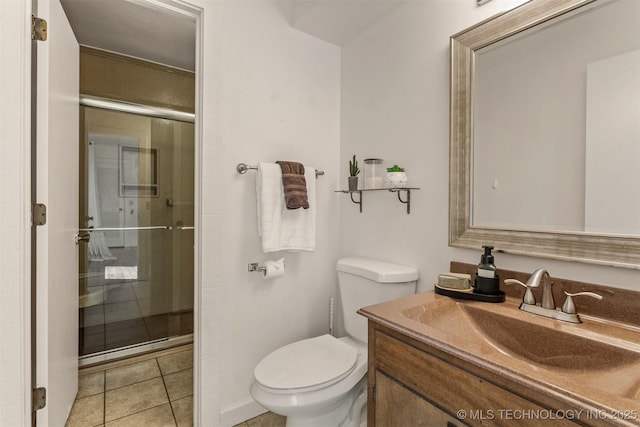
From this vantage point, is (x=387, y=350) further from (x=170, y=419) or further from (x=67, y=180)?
(x=67, y=180)

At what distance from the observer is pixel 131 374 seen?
2119 millimetres

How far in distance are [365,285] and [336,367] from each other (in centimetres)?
40

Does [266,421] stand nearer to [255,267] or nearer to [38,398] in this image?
[255,267]

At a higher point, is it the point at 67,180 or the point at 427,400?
the point at 67,180

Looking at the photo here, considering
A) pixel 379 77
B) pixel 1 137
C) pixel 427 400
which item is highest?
pixel 379 77

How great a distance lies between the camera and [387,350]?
95 centimetres

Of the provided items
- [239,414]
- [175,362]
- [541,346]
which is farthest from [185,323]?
[541,346]

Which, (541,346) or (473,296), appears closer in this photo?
(541,346)

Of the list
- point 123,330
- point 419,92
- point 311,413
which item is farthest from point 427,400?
point 123,330

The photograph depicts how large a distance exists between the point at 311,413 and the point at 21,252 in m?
1.25

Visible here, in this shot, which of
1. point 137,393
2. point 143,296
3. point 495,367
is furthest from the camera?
point 143,296

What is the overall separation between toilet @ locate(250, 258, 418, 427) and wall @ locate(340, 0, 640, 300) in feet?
0.52

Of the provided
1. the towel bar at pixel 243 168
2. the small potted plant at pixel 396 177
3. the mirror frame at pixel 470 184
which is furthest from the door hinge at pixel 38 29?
the mirror frame at pixel 470 184

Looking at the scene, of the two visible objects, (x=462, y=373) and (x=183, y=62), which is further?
(x=183, y=62)
